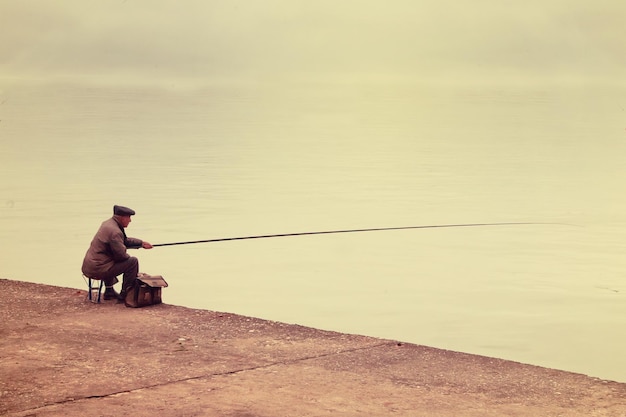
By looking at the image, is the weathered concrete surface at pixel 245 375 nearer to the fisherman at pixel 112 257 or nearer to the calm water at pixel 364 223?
the fisherman at pixel 112 257

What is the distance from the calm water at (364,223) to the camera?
12.2 metres

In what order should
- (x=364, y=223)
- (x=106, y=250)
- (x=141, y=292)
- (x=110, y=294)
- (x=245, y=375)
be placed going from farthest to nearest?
1. (x=364, y=223)
2. (x=110, y=294)
3. (x=106, y=250)
4. (x=141, y=292)
5. (x=245, y=375)

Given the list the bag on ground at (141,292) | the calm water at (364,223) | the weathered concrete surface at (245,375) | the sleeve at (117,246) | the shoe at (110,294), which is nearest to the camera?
the weathered concrete surface at (245,375)

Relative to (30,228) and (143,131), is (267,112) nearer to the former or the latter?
(143,131)

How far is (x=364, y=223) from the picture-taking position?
63.9 ft

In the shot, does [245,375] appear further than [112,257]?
No

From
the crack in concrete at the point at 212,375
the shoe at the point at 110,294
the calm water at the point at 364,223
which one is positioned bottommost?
the crack in concrete at the point at 212,375

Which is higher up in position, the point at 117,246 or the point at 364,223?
the point at 364,223

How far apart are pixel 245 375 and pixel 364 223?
38.5 ft

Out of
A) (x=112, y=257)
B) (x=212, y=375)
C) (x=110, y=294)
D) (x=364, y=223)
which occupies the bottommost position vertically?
(x=212, y=375)

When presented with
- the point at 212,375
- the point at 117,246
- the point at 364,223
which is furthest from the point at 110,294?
the point at 364,223

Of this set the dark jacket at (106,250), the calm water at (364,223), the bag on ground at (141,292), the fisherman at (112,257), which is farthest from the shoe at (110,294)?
the calm water at (364,223)

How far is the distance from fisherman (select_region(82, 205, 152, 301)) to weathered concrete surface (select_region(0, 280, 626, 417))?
567mm

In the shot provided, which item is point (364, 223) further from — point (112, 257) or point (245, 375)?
point (245, 375)
